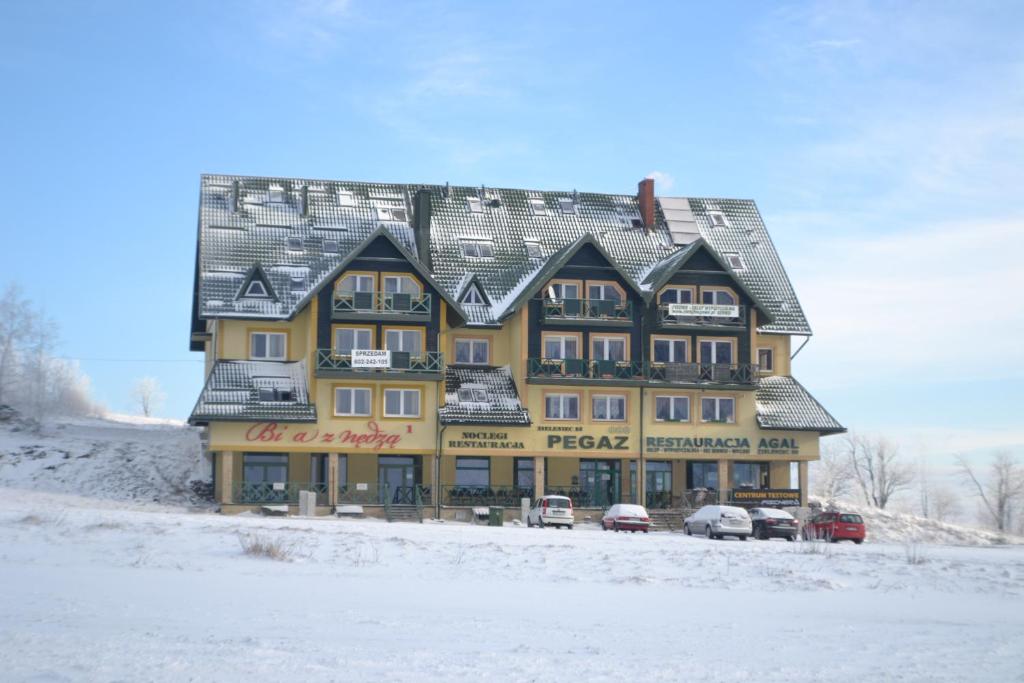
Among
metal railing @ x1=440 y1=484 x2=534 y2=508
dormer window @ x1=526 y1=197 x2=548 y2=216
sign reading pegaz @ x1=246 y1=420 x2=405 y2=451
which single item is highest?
dormer window @ x1=526 y1=197 x2=548 y2=216

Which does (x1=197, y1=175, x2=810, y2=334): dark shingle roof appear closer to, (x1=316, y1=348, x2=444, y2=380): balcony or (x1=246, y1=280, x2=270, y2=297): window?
(x1=246, y1=280, x2=270, y2=297): window

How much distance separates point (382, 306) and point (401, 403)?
14.2ft

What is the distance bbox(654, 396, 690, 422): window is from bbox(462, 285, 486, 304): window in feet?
30.6

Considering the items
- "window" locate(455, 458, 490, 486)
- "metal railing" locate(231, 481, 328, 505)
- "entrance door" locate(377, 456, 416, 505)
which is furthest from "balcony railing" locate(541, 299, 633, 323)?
"metal railing" locate(231, 481, 328, 505)

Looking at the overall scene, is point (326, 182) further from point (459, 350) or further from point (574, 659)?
point (574, 659)

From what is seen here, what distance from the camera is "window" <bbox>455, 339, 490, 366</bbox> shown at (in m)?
60.8

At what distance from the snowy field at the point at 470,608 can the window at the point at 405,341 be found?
992 inches

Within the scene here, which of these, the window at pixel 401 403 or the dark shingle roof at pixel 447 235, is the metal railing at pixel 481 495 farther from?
the dark shingle roof at pixel 447 235

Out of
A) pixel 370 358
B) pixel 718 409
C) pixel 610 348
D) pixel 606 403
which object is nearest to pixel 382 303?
pixel 370 358

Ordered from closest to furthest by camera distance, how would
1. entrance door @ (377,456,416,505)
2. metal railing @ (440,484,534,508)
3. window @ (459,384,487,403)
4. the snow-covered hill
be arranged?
1. the snow-covered hill
2. metal railing @ (440,484,534,508)
3. window @ (459,384,487,403)
4. entrance door @ (377,456,416,505)

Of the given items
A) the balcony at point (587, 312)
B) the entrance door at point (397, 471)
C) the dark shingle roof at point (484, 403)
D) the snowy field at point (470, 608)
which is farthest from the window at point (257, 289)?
the snowy field at point (470, 608)

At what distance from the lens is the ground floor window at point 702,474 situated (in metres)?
61.8

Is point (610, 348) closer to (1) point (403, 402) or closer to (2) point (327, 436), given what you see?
(1) point (403, 402)

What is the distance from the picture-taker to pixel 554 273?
58.3 meters
